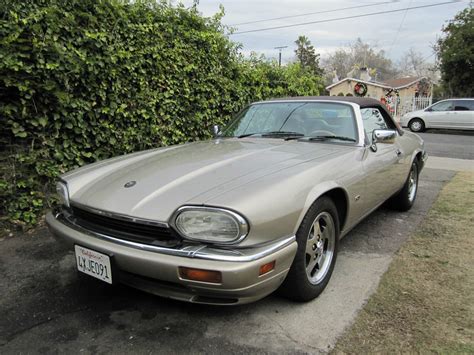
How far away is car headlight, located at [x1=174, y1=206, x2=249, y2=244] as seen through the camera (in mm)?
1977

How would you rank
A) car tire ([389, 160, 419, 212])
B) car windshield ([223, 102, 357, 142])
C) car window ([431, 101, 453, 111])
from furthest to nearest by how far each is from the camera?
car window ([431, 101, 453, 111]) → car tire ([389, 160, 419, 212]) → car windshield ([223, 102, 357, 142])

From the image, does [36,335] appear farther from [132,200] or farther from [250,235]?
[250,235]

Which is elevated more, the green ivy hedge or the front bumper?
the green ivy hedge

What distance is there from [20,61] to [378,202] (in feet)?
12.2

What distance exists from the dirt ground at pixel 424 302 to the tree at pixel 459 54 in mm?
21800

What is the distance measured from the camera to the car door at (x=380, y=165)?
3.26 meters

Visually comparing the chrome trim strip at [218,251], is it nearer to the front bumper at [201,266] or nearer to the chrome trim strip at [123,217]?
the front bumper at [201,266]

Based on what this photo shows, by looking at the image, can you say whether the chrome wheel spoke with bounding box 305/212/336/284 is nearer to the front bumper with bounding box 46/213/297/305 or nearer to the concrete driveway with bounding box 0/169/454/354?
the concrete driveway with bounding box 0/169/454/354

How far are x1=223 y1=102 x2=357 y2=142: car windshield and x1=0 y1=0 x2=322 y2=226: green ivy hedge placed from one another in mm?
1659

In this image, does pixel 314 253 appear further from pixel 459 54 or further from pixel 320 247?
pixel 459 54

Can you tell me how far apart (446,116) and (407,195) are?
14.0 meters

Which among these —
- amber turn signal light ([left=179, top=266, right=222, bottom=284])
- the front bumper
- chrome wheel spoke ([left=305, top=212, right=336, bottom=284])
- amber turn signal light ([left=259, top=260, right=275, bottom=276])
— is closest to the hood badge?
the front bumper

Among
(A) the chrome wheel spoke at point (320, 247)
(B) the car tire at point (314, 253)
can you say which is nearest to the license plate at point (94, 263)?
(B) the car tire at point (314, 253)

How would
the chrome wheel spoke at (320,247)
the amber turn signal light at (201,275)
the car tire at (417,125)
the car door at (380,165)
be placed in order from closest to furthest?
the amber turn signal light at (201,275) → the chrome wheel spoke at (320,247) → the car door at (380,165) → the car tire at (417,125)
